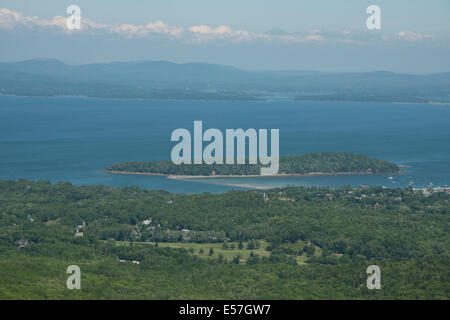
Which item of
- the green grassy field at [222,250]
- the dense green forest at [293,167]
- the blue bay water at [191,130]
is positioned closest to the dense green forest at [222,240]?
the green grassy field at [222,250]

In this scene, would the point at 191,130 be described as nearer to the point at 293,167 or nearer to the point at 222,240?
the point at 293,167

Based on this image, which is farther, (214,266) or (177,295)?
(214,266)

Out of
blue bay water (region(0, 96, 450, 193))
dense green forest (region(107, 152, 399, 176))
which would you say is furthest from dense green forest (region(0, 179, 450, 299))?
dense green forest (region(107, 152, 399, 176))

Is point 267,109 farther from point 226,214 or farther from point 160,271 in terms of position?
point 160,271

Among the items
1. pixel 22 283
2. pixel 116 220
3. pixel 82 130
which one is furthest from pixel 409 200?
pixel 82 130

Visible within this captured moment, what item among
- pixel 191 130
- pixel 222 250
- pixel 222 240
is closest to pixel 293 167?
pixel 222 240

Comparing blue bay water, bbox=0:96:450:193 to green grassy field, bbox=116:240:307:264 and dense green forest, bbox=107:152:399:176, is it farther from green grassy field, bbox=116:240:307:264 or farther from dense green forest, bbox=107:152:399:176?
green grassy field, bbox=116:240:307:264
